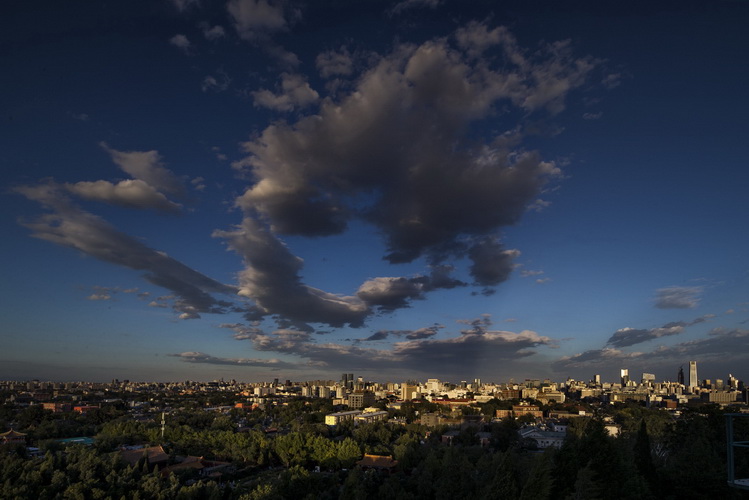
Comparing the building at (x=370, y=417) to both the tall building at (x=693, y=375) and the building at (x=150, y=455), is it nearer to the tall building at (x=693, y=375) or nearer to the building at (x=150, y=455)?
the building at (x=150, y=455)

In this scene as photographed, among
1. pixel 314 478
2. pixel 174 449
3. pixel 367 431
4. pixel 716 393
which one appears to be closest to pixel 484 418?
pixel 367 431

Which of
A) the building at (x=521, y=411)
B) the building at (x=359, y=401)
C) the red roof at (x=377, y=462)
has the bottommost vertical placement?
the building at (x=359, y=401)

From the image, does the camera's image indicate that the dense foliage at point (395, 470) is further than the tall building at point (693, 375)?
No

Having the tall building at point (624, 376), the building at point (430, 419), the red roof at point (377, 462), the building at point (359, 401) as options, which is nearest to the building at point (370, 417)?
the building at point (430, 419)

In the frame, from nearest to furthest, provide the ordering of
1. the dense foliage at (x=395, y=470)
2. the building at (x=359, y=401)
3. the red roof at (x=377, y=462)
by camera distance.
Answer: the dense foliage at (x=395, y=470) < the red roof at (x=377, y=462) < the building at (x=359, y=401)

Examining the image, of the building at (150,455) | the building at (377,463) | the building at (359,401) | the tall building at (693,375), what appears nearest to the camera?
the building at (150,455)

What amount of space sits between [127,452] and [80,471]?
970cm

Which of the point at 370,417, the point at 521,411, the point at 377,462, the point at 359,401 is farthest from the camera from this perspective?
the point at 359,401

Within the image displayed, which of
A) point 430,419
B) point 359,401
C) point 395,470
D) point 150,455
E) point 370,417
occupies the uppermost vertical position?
point 150,455

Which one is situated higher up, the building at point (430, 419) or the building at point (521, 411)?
the building at point (521, 411)

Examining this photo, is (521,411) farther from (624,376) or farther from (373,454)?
Result: (624,376)

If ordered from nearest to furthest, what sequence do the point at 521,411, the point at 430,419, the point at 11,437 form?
the point at 11,437, the point at 430,419, the point at 521,411

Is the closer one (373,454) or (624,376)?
(373,454)

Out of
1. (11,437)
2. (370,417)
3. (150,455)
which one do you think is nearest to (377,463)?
(150,455)
